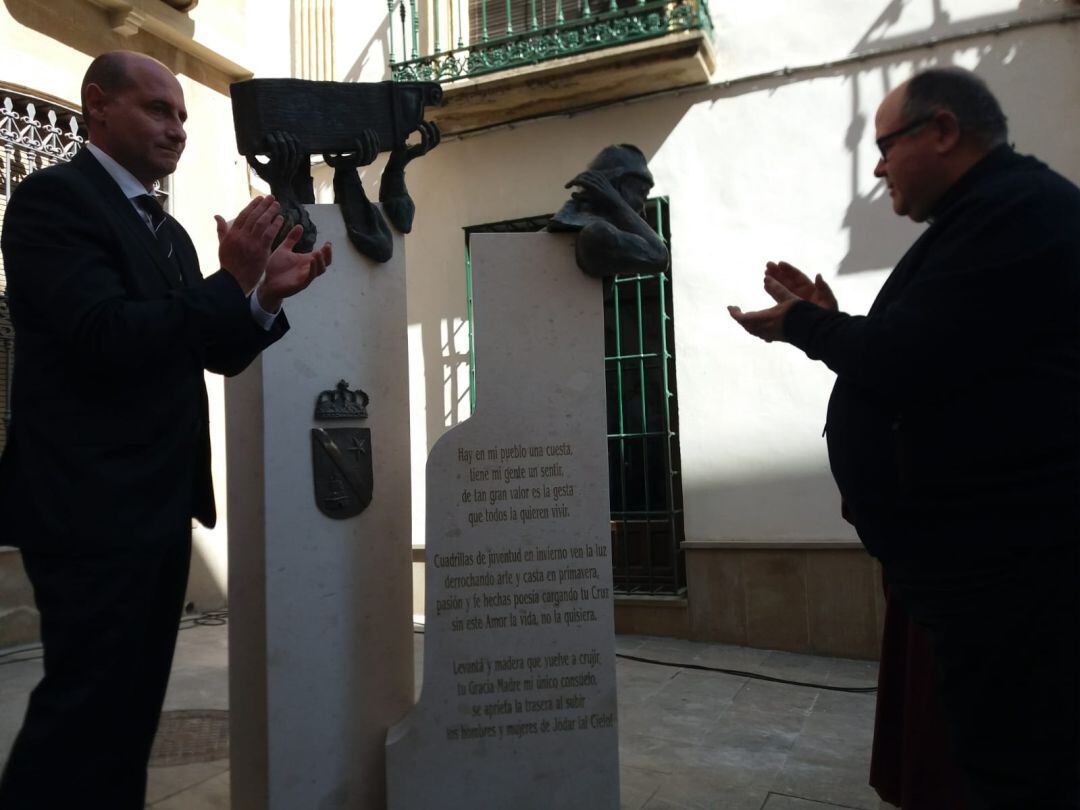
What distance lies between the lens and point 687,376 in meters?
6.61

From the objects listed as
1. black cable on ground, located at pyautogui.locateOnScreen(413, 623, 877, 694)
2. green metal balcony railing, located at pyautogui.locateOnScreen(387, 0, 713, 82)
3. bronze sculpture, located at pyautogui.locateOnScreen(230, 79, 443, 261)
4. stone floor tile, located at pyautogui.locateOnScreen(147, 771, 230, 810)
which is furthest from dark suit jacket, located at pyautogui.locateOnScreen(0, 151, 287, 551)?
green metal balcony railing, located at pyautogui.locateOnScreen(387, 0, 713, 82)

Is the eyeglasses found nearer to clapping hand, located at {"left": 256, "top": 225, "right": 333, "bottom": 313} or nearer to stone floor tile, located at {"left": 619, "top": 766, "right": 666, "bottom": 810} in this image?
clapping hand, located at {"left": 256, "top": 225, "right": 333, "bottom": 313}

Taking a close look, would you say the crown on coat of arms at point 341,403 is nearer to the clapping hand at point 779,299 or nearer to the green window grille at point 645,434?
the clapping hand at point 779,299

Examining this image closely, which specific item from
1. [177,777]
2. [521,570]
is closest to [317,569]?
[521,570]

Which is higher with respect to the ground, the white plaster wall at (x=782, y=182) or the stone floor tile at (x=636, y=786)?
the white plaster wall at (x=782, y=182)

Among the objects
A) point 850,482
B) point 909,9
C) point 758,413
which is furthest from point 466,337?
point 850,482

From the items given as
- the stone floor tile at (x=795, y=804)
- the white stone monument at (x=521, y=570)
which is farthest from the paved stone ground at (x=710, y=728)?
the white stone monument at (x=521, y=570)

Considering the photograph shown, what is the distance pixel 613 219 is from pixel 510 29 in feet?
16.0

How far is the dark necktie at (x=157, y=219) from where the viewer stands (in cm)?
219

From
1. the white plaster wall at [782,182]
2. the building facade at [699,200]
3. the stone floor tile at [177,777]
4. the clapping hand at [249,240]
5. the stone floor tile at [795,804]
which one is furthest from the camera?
the building facade at [699,200]

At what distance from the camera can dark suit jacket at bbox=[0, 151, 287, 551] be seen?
6.03 ft

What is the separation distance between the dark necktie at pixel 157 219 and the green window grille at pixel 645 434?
462 cm

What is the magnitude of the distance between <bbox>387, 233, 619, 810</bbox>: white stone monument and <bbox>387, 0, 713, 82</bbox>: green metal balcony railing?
165 inches

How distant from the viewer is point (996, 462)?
5.81 ft
